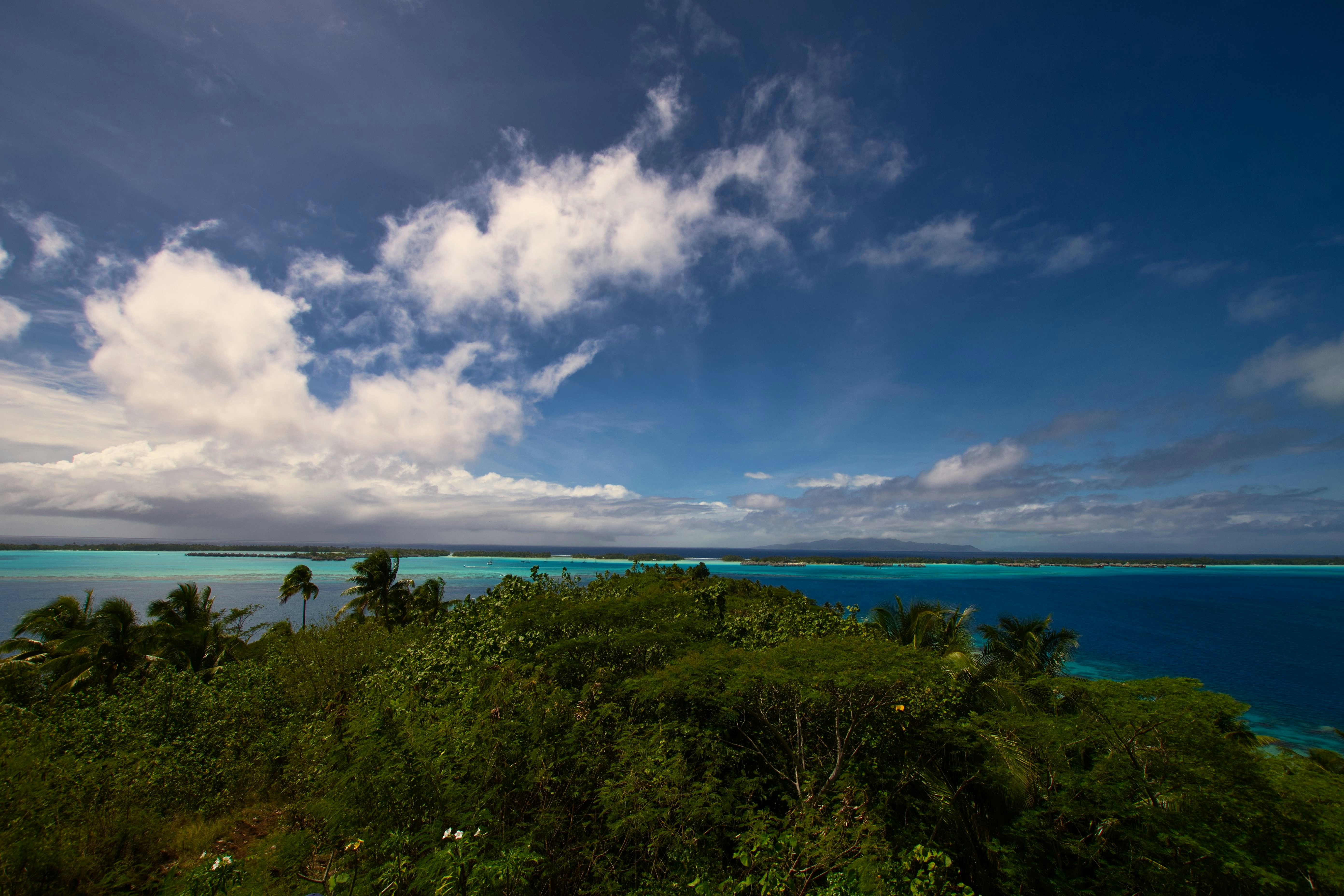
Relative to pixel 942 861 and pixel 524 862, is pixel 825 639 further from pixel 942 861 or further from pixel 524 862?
pixel 524 862

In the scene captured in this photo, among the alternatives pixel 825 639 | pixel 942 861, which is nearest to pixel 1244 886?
pixel 942 861

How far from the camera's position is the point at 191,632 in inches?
960

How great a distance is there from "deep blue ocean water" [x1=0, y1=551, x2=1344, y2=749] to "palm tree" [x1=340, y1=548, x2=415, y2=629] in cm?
1721

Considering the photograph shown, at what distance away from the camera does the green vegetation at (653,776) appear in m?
6.39

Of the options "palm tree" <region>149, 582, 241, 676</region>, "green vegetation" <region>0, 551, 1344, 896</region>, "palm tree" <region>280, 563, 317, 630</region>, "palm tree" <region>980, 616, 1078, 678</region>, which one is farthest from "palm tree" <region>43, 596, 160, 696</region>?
"palm tree" <region>980, 616, 1078, 678</region>

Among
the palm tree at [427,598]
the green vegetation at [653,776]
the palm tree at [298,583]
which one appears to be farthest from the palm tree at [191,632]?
the green vegetation at [653,776]

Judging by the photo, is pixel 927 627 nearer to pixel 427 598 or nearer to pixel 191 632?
pixel 427 598

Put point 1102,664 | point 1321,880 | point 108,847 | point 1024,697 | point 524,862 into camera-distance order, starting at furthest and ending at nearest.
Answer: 1. point 1102,664
2. point 1024,697
3. point 108,847
4. point 1321,880
5. point 524,862

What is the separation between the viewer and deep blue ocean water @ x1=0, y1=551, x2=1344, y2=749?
3725cm

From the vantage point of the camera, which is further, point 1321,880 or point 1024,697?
Result: point 1024,697

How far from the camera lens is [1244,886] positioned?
6852mm

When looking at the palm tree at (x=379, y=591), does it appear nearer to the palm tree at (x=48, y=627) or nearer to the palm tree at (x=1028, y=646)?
the palm tree at (x=48, y=627)

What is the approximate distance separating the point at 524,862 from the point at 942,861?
5.07 meters

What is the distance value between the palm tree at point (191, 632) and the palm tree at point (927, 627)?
91.0 ft
